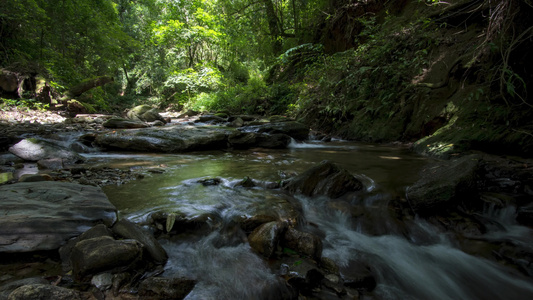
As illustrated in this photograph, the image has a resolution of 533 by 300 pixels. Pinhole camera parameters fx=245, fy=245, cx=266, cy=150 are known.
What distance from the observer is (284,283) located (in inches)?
75.3

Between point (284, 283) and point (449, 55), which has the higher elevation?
point (449, 55)

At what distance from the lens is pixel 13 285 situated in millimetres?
1524

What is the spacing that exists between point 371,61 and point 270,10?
9.33 m

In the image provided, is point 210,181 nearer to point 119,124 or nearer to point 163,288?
point 163,288

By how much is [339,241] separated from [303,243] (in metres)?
0.58

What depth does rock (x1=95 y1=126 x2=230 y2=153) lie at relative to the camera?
659 centimetres

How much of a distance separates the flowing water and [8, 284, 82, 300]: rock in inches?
25.0

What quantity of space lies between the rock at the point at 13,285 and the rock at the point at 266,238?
1546mm

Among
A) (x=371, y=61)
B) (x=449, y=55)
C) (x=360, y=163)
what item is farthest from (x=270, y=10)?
(x=360, y=163)

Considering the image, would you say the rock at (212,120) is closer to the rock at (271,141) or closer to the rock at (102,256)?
the rock at (271,141)

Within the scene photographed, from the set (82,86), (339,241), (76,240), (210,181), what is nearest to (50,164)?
(210,181)

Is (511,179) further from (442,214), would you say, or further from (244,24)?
(244,24)

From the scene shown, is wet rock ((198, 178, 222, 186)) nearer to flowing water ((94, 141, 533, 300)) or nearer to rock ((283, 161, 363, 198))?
flowing water ((94, 141, 533, 300))

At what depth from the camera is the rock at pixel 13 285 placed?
1.43 meters
